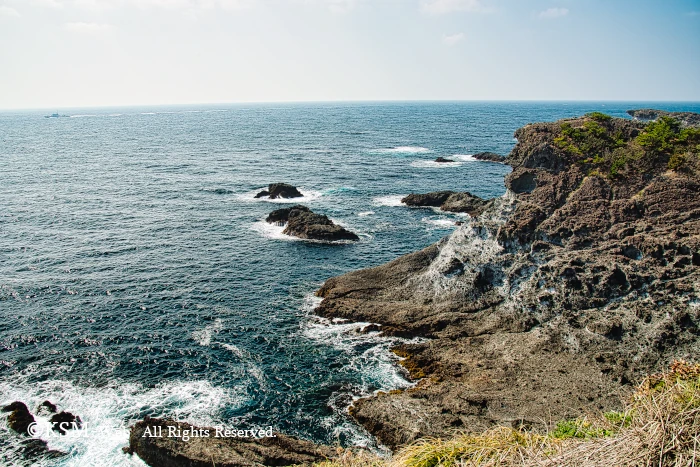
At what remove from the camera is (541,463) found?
10688 millimetres

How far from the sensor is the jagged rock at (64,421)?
28672 millimetres

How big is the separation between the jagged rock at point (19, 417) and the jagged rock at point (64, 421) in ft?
4.57

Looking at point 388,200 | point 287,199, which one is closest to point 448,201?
point 388,200

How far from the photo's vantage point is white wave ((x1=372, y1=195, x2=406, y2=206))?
8169 cm

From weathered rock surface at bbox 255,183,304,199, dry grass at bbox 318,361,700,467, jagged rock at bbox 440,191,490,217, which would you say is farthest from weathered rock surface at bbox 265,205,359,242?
dry grass at bbox 318,361,700,467

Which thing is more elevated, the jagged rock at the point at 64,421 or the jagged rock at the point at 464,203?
the jagged rock at the point at 464,203

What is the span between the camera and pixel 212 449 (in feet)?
81.9

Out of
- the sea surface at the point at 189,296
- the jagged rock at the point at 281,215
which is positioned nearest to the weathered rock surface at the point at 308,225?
the jagged rock at the point at 281,215

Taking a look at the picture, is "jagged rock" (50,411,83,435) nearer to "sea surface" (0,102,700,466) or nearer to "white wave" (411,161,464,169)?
"sea surface" (0,102,700,466)

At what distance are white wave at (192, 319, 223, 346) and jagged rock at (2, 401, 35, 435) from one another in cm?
1240

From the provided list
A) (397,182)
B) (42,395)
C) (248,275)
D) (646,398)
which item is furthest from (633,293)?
(397,182)

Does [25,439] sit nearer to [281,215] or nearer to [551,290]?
[551,290]

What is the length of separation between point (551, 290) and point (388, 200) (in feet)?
161

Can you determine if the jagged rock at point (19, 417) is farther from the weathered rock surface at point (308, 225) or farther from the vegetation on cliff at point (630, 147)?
the vegetation on cliff at point (630, 147)
